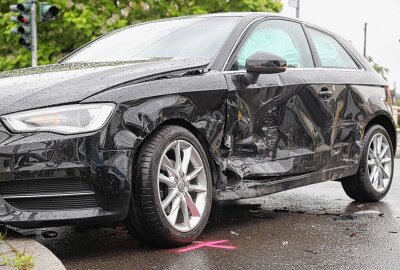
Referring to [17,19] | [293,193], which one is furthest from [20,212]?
[17,19]

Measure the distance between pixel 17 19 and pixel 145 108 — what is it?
1112 cm

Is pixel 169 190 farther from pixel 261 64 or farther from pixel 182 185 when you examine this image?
pixel 261 64

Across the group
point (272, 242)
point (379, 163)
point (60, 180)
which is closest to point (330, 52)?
point (379, 163)

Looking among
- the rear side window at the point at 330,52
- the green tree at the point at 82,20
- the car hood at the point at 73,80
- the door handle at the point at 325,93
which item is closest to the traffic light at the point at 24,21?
the green tree at the point at 82,20

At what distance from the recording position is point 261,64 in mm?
5262

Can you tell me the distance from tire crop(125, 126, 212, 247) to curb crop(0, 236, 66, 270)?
628mm

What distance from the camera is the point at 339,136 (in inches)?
254

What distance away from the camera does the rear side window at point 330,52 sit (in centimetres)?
661

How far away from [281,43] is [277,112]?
80 cm

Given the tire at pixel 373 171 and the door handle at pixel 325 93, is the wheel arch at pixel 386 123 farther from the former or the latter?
the door handle at pixel 325 93

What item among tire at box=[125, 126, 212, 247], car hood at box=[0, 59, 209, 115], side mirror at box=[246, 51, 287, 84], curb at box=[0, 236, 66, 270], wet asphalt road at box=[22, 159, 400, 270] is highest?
side mirror at box=[246, 51, 287, 84]

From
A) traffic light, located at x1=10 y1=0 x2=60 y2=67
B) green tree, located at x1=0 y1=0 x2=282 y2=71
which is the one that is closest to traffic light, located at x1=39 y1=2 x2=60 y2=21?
traffic light, located at x1=10 y1=0 x2=60 y2=67

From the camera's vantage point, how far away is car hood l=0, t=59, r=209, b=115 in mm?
4274

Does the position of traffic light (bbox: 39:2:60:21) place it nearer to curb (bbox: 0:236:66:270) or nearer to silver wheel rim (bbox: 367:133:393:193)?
silver wheel rim (bbox: 367:133:393:193)
